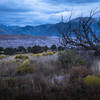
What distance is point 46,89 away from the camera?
6383 millimetres

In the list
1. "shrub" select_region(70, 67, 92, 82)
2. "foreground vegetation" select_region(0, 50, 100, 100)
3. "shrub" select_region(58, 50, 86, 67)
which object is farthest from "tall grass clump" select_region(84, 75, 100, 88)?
"shrub" select_region(58, 50, 86, 67)

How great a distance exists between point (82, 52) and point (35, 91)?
21.9ft

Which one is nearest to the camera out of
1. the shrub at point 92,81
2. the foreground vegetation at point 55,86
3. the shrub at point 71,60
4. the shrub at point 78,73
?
the foreground vegetation at point 55,86

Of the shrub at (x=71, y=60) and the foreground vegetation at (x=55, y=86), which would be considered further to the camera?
the shrub at (x=71, y=60)

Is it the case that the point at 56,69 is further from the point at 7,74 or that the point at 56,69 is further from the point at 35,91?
the point at 35,91

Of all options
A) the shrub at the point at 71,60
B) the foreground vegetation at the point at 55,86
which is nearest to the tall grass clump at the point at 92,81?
the foreground vegetation at the point at 55,86

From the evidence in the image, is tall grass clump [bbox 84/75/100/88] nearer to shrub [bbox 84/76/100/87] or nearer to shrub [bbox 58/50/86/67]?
shrub [bbox 84/76/100/87]

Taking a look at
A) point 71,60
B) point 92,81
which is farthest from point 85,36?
point 92,81

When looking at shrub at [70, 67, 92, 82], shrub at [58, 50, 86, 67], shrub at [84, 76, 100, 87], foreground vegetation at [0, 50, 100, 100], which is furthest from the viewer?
shrub at [58, 50, 86, 67]

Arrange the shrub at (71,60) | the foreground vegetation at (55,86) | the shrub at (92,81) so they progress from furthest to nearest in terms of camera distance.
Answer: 1. the shrub at (71,60)
2. the shrub at (92,81)
3. the foreground vegetation at (55,86)

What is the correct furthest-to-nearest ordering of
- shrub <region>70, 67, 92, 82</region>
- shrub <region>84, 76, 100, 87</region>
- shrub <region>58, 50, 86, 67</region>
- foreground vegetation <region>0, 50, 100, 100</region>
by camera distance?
shrub <region>58, 50, 86, 67</region>, shrub <region>70, 67, 92, 82</region>, shrub <region>84, 76, 100, 87</region>, foreground vegetation <region>0, 50, 100, 100</region>

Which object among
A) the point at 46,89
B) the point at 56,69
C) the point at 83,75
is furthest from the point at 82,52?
the point at 46,89

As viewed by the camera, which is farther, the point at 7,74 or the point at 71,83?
Answer: the point at 7,74

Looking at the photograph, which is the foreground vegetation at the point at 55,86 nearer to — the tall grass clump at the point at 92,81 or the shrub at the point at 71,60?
the tall grass clump at the point at 92,81
